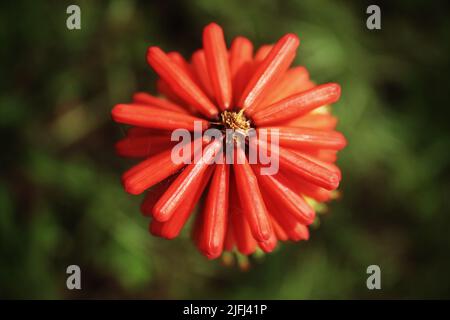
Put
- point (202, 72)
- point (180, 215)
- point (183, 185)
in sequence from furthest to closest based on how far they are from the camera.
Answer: point (202, 72) < point (180, 215) < point (183, 185)

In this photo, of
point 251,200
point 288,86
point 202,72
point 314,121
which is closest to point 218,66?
point 202,72

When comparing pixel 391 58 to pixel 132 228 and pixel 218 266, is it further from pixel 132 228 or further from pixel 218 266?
pixel 132 228

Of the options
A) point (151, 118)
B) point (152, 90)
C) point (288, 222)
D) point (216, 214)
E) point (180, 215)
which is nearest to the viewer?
point (216, 214)

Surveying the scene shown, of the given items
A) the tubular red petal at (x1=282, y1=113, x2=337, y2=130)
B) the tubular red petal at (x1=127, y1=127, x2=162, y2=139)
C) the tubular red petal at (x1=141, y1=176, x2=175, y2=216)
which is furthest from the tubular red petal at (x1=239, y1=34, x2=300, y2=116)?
the tubular red petal at (x1=141, y1=176, x2=175, y2=216)

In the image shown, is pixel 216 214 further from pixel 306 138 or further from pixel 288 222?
pixel 306 138

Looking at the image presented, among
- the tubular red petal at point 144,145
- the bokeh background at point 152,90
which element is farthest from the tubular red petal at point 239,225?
the bokeh background at point 152,90

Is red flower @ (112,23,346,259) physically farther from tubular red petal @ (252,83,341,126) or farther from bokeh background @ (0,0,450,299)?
bokeh background @ (0,0,450,299)
